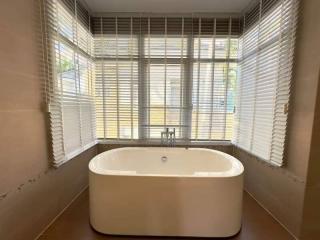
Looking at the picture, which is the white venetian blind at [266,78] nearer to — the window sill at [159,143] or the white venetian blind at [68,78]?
the window sill at [159,143]

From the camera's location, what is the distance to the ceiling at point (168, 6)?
2342 mm

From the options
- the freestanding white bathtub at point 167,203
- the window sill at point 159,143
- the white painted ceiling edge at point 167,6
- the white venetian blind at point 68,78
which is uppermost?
the white painted ceiling edge at point 167,6

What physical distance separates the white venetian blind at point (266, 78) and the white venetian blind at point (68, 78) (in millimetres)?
2187

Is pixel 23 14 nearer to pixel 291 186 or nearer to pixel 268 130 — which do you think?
pixel 268 130

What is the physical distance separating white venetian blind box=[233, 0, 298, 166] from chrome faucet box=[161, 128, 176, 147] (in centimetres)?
96

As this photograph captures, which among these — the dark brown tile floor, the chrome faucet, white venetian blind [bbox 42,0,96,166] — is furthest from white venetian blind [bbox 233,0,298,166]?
white venetian blind [bbox 42,0,96,166]

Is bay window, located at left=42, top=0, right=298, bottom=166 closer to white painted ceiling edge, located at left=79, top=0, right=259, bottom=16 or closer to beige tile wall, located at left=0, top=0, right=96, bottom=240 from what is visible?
white painted ceiling edge, located at left=79, top=0, right=259, bottom=16

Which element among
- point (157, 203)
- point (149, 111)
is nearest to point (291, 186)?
point (157, 203)

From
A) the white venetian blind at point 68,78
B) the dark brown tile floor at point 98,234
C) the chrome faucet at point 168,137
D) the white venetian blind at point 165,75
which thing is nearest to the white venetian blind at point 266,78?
the white venetian blind at point 165,75

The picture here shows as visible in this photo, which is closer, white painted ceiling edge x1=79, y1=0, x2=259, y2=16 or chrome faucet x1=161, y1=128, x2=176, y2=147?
white painted ceiling edge x1=79, y1=0, x2=259, y2=16

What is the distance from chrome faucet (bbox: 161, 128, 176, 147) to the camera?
2.69 meters

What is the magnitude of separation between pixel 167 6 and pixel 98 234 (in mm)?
2815

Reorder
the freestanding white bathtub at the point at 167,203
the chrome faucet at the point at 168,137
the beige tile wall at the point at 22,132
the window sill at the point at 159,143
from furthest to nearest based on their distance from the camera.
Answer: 1. the window sill at the point at 159,143
2. the chrome faucet at the point at 168,137
3. the freestanding white bathtub at the point at 167,203
4. the beige tile wall at the point at 22,132

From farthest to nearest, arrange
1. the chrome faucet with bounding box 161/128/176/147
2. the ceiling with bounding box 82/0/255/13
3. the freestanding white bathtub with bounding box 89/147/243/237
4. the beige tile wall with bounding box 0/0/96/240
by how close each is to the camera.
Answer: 1. the chrome faucet with bounding box 161/128/176/147
2. the ceiling with bounding box 82/0/255/13
3. the freestanding white bathtub with bounding box 89/147/243/237
4. the beige tile wall with bounding box 0/0/96/240
